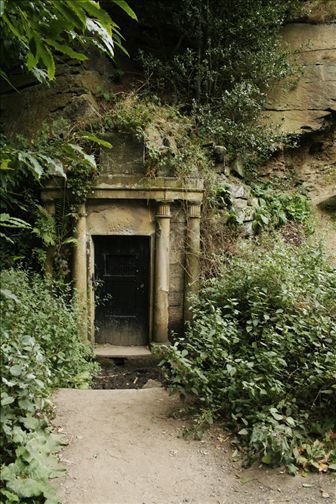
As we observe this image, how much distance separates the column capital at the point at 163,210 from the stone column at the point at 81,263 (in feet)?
3.71

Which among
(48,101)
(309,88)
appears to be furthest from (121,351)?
(309,88)

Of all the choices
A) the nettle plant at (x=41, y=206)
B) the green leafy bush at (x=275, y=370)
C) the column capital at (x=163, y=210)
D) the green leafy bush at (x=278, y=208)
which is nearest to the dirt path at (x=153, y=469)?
the green leafy bush at (x=275, y=370)

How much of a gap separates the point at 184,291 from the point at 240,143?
3.35 m

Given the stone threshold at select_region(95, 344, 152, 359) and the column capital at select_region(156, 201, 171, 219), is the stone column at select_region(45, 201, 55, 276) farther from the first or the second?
the column capital at select_region(156, 201, 171, 219)

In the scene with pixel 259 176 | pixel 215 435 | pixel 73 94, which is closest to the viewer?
pixel 215 435

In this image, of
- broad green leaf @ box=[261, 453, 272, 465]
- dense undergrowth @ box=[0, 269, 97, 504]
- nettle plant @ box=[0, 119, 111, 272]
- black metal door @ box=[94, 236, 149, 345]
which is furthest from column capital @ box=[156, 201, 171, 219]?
broad green leaf @ box=[261, 453, 272, 465]

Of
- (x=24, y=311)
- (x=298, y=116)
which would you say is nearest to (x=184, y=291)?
(x=24, y=311)

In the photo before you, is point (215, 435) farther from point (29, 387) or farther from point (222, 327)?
point (29, 387)

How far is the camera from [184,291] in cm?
677

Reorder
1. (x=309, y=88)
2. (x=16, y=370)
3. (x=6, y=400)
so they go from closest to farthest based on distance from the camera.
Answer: (x=6, y=400), (x=16, y=370), (x=309, y=88)

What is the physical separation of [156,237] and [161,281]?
2.25ft

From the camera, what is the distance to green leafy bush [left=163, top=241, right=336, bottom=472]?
11.0 ft

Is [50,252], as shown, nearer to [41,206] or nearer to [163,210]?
[41,206]

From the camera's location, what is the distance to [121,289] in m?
6.78
